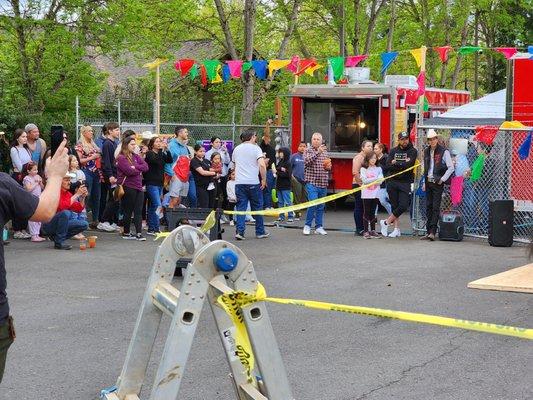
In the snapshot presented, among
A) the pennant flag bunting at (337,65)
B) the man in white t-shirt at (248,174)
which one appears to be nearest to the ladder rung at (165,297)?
the man in white t-shirt at (248,174)

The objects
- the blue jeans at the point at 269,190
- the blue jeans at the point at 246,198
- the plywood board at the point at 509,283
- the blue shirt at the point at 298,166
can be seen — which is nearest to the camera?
the plywood board at the point at 509,283

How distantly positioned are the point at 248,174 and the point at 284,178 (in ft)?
10.3

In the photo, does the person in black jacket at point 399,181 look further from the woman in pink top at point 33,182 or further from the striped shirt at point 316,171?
the woman in pink top at point 33,182

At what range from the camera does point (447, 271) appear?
11656 mm

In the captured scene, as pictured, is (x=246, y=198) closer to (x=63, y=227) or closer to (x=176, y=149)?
(x=176, y=149)

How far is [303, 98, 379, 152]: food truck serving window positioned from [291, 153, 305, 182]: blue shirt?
392 cm

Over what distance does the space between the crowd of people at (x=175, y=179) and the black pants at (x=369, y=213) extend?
17 mm

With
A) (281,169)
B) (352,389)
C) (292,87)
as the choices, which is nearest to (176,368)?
(352,389)

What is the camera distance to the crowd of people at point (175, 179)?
14.3 metres

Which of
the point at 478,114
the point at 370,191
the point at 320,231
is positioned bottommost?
the point at 320,231

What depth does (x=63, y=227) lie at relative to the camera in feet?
43.8

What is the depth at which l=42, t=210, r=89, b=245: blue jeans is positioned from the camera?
13352 mm

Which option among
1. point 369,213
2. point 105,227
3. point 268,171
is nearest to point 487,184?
point 369,213

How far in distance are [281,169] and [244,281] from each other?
1301 cm
